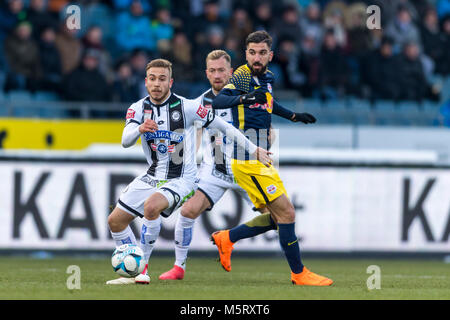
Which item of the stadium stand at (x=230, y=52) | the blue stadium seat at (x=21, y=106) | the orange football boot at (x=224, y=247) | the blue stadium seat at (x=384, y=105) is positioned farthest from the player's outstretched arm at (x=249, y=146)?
the blue stadium seat at (x=384, y=105)

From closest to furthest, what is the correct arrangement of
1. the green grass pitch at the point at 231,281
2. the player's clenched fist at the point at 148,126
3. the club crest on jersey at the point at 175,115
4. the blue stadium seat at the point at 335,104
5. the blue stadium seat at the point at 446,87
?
the green grass pitch at the point at 231,281 → the player's clenched fist at the point at 148,126 → the club crest on jersey at the point at 175,115 → the blue stadium seat at the point at 335,104 → the blue stadium seat at the point at 446,87

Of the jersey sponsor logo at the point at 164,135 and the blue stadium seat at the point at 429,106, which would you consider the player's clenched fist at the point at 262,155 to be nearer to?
the jersey sponsor logo at the point at 164,135

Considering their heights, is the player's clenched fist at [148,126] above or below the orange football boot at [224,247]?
above

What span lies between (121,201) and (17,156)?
4.41 metres

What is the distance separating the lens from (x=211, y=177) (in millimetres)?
9320

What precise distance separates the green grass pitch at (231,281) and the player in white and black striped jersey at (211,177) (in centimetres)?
36

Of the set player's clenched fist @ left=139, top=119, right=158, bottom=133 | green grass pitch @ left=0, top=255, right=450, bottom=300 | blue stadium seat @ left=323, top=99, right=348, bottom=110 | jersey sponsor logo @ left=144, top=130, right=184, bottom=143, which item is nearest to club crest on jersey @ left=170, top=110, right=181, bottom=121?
jersey sponsor logo @ left=144, top=130, right=184, bottom=143

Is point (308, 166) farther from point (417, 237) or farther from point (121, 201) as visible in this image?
point (121, 201)

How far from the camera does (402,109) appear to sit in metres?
16.0

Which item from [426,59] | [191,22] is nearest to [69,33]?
[191,22]

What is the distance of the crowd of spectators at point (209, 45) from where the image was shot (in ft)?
46.5

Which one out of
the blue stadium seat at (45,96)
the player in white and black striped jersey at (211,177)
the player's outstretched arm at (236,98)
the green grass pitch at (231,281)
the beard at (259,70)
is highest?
the beard at (259,70)

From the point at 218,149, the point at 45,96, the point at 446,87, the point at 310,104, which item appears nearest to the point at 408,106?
the point at 446,87

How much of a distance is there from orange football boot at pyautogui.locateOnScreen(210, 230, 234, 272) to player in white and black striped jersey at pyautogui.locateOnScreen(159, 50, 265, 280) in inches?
11.6
